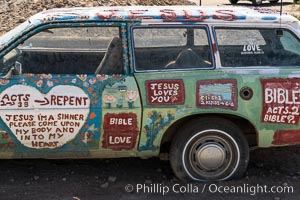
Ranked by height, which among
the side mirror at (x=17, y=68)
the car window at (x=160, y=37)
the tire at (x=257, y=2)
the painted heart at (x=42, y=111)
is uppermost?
the car window at (x=160, y=37)

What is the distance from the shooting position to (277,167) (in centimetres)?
517

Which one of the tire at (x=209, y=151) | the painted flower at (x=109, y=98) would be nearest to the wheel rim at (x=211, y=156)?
the tire at (x=209, y=151)

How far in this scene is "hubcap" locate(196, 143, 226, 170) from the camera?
15.0ft

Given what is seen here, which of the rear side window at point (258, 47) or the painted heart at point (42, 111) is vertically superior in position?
the rear side window at point (258, 47)

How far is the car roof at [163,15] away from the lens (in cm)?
436

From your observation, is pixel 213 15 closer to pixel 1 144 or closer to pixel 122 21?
pixel 122 21

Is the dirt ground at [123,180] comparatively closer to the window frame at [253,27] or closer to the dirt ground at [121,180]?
the dirt ground at [121,180]

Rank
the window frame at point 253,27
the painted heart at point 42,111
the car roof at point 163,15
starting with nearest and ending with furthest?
the painted heart at point 42,111, the car roof at point 163,15, the window frame at point 253,27

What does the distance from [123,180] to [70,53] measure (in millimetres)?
1383

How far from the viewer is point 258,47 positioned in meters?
4.55

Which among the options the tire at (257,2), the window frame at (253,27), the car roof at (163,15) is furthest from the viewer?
the tire at (257,2)

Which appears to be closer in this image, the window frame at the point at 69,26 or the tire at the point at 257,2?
the window frame at the point at 69,26

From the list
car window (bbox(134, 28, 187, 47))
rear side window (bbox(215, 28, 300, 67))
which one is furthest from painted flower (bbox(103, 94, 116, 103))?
rear side window (bbox(215, 28, 300, 67))

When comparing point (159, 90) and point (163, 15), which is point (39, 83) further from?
point (163, 15)
